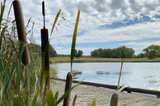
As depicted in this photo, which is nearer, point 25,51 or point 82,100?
point 25,51

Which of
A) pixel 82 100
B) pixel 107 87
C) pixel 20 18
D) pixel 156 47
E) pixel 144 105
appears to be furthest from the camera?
pixel 156 47

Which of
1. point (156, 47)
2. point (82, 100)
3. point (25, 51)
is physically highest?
point (156, 47)

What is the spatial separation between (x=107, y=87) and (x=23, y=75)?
348cm

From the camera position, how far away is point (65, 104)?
0.29 metres

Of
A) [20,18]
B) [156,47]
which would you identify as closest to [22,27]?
[20,18]

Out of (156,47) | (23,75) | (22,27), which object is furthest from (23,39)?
(156,47)

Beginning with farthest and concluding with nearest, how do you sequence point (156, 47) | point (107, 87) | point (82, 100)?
point (156, 47), point (107, 87), point (82, 100)

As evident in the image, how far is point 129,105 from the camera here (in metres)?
2.39

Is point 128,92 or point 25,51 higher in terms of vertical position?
point 25,51

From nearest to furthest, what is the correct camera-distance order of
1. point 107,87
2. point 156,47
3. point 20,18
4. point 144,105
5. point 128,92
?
1. point 20,18
2. point 144,105
3. point 128,92
4. point 107,87
5. point 156,47

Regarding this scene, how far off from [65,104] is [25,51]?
0.51 ft

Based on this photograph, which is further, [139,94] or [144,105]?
[139,94]

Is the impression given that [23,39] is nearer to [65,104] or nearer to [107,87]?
[65,104]

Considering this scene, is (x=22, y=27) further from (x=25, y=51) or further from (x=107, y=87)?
(x=107, y=87)
